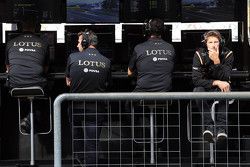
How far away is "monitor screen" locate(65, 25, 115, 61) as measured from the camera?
7.65 metres

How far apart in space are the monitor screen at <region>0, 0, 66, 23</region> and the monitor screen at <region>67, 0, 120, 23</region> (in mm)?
112

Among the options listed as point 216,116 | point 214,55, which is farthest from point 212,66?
point 216,116

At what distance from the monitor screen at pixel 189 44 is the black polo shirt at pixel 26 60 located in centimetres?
152

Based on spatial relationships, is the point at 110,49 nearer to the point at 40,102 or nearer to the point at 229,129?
the point at 40,102

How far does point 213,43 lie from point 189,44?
1.14 meters

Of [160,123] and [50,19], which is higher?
[50,19]

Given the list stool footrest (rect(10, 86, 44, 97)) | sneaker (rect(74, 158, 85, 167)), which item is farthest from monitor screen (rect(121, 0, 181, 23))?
sneaker (rect(74, 158, 85, 167))

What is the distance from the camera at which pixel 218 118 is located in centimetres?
625

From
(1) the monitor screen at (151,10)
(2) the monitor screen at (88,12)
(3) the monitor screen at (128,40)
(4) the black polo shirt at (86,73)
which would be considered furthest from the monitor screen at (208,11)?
(4) the black polo shirt at (86,73)

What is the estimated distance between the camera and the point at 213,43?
21.4ft

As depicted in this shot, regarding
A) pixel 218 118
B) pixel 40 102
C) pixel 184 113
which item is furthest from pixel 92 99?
pixel 40 102

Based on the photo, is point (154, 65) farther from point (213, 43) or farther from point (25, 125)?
point (25, 125)

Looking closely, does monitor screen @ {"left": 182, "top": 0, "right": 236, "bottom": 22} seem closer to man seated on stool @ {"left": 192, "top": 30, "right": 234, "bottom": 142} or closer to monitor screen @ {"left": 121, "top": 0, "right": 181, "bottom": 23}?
monitor screen @ {"left": 121, "top": 0, "right": 181, "bottom": 23}

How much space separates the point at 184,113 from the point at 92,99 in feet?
8.37
